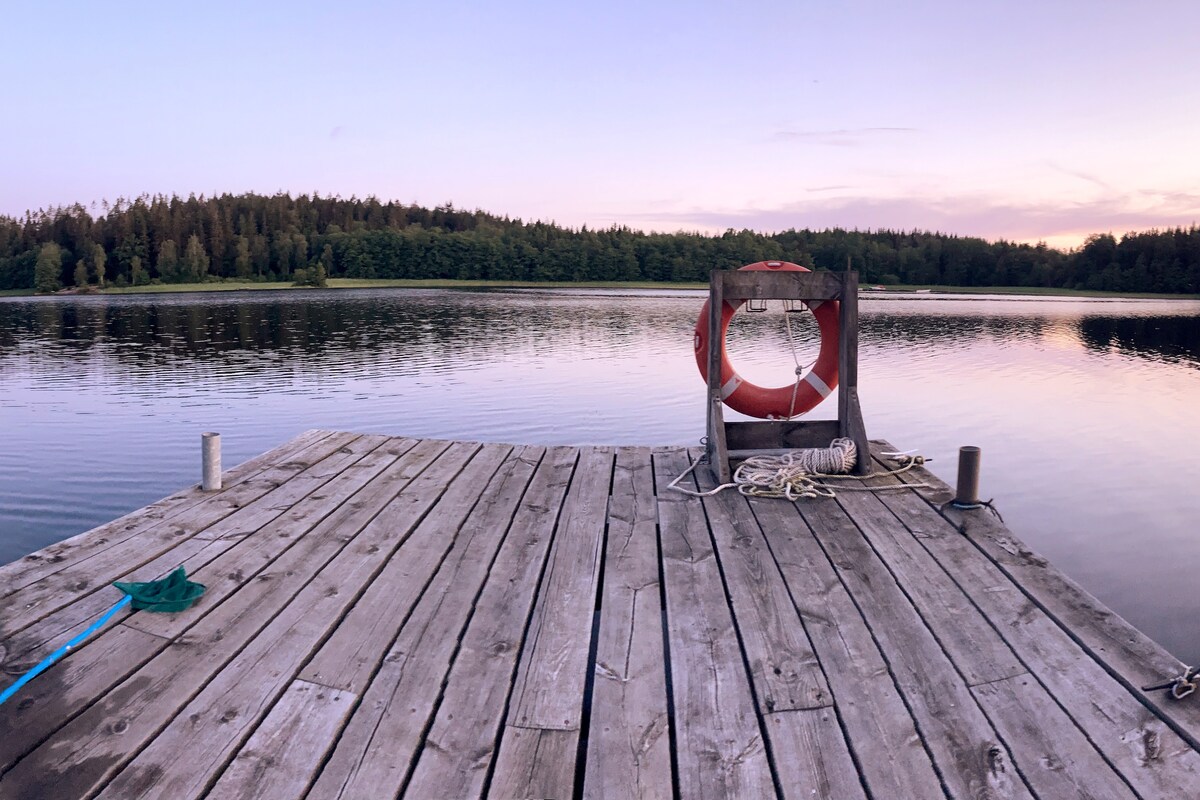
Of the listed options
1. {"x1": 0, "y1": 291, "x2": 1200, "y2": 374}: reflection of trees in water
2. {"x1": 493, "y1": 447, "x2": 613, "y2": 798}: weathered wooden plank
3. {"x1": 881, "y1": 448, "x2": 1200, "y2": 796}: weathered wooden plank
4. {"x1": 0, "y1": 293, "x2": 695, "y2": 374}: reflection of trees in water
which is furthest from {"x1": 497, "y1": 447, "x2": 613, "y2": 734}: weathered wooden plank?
{"x1": 0, "y1": 291, "x2": 1200, "y2": 374}: reflection of trees in water

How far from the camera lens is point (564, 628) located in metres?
2.34

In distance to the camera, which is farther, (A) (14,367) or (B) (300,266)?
(B) (300,266)

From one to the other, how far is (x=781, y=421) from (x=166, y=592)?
279 cm

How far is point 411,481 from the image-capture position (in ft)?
12.9

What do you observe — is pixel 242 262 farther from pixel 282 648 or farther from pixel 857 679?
pixel 857 679

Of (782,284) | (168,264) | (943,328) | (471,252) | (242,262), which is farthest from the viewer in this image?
(471,252)

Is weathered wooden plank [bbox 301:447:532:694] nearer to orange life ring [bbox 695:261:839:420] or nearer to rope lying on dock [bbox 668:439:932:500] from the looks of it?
rope lying on dock [bbox 668:439:932:500]

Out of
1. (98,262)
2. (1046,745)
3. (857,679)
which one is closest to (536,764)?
(857,679)

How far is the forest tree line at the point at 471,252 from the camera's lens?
180ft

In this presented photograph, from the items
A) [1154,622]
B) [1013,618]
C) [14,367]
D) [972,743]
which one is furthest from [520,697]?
[14,367]

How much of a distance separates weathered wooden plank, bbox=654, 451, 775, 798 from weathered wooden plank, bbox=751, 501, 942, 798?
212 mm

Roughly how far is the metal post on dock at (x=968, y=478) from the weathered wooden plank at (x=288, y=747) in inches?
99.1

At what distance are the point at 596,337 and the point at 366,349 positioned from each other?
4.83 metres

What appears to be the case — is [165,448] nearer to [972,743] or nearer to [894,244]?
[972,743]
